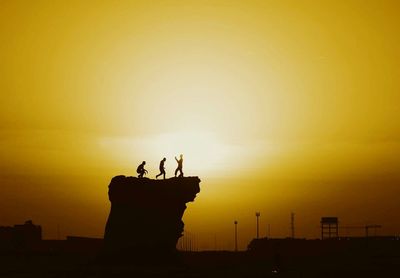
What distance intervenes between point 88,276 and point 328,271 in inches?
730

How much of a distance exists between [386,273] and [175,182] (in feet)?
55.2

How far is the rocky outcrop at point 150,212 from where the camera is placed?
58938 millimetres

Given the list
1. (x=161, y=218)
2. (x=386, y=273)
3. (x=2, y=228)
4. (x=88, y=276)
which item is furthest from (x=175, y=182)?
(x=2, y=228)

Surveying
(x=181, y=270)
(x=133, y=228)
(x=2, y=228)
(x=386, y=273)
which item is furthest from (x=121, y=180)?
(x=2, y=228)

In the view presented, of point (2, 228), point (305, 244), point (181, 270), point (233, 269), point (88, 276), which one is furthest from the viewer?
point (305, 244)

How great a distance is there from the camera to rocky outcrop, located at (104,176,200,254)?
2320 inches

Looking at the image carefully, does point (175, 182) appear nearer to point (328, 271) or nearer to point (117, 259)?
point (117, 259)

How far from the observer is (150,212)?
59.2 m

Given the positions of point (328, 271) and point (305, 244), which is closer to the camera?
point (328, 271)

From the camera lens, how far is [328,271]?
5919 cm

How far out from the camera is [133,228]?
5928 cm

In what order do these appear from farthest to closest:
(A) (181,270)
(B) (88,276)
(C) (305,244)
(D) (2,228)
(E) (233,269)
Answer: (C) (305,244), (D) (2,228), (E) (233,269), (A) (181,270), (B) (88,276)

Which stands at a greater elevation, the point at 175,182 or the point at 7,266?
the point at 175,182

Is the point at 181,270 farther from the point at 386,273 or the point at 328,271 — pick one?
the point at 386,273
